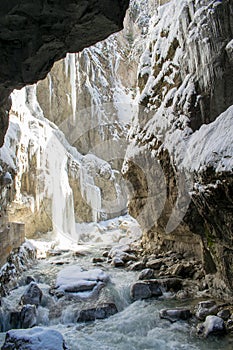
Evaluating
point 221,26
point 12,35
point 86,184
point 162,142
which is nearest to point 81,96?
point 86,184

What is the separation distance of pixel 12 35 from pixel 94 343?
5911mm

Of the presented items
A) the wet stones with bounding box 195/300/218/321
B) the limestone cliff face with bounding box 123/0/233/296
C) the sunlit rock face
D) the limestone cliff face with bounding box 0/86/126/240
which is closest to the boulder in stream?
the limestone cliff face with bounding box 123/0/233/296

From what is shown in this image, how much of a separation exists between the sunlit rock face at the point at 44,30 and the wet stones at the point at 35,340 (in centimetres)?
397

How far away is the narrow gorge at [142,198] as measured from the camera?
4.36m

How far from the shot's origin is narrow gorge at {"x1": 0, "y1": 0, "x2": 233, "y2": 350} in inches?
172

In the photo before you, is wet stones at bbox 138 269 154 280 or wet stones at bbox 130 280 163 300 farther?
wet stones at bbox 138 269 154 280

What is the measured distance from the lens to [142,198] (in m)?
14.9

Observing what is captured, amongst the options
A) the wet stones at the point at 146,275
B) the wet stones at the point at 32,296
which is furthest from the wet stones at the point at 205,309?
the wet stones at the point at 32,296

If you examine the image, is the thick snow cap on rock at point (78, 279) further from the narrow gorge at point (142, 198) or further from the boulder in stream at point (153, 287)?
the boulder in stream at point (153, 287)

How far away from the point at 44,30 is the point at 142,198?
11.6 metres

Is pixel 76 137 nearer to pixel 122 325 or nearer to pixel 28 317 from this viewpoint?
pixel 28 317

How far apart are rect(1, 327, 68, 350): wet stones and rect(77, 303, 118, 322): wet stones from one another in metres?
2.72

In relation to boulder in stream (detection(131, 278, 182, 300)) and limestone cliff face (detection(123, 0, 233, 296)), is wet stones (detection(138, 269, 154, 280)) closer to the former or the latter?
boulder in stream (detection(131, 278, 182, 300))

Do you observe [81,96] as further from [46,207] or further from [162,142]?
[162,142]
